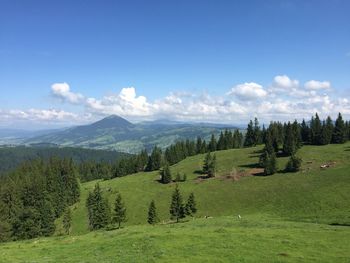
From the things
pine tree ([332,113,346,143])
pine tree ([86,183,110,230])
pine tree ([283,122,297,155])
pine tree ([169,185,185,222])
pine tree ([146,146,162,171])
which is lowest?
pine tree ([86,183,110,230])

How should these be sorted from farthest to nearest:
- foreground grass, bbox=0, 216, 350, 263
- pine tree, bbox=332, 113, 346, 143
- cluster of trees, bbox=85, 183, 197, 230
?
pine tree, bbox=332, 113, 346, 143
cluster of trees, bbox=85, 183, 197, 230
foreground grass, bbox=0, 216, 350, 263

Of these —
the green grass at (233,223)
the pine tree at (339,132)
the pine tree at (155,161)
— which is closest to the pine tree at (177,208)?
the green grass at (233,223)

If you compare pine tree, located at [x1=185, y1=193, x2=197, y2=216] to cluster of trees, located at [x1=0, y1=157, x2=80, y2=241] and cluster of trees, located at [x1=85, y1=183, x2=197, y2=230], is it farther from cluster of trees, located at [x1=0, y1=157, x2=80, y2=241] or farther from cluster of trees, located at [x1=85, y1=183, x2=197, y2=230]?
cluster of trees, located at [x1=0, y1=157, x2=80, y2=241]

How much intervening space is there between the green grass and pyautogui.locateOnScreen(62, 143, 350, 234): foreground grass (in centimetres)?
21

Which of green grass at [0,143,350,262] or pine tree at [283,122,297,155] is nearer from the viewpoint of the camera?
green grass at [0,143,350,262]

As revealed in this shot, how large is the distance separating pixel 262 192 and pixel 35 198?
2630 inches

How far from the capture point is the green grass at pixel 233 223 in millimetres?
29859

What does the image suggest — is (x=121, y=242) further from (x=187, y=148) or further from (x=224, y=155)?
(x=187, y=148)

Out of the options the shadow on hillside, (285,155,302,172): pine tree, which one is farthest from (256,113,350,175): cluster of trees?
(285,155,302,172): pine tree

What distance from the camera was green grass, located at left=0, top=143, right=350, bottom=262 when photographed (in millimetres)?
29859

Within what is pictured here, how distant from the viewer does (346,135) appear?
133250 mm

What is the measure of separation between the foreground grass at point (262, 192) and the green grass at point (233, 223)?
8.2 inches

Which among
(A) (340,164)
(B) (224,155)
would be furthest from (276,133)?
(A) (340,164)

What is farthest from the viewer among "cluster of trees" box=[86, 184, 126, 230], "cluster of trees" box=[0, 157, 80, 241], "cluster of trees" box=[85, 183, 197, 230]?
"cluster of trees" box=[0, 157, 80, 241]
